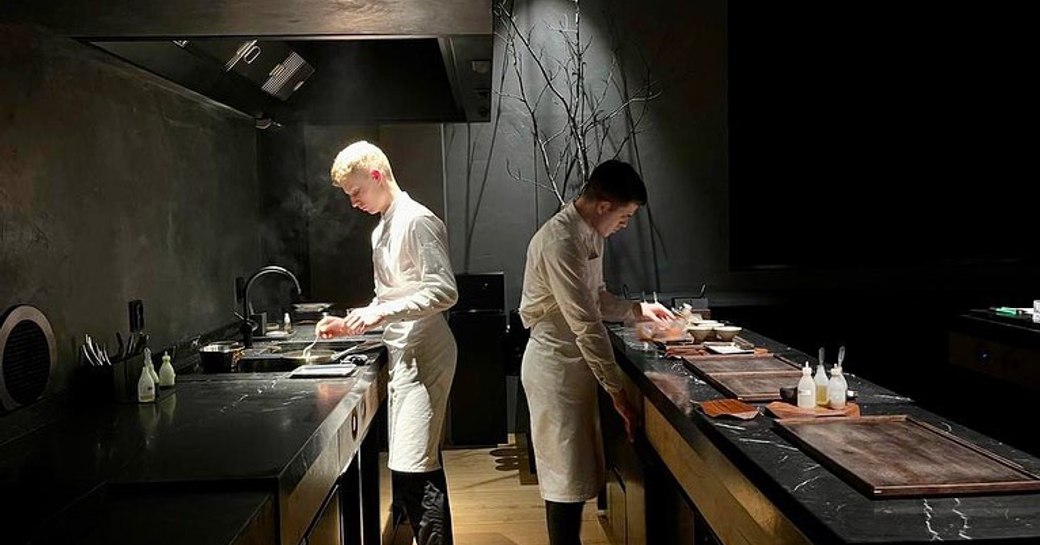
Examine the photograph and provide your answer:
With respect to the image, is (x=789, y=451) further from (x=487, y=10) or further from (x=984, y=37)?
(x=984, y=37)

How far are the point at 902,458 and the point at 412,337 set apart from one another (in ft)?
5.90

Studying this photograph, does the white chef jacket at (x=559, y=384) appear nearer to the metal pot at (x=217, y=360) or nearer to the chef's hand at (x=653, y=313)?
the chef's hand at (x=653, y=313)

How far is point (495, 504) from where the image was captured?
13.8 feet

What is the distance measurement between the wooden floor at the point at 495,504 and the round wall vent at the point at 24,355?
191 centimetres

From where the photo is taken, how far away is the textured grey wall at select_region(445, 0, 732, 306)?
18.3ft

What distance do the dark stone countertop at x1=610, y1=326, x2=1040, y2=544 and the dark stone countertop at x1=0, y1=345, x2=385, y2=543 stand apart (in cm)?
90

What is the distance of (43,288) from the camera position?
7.43 feet

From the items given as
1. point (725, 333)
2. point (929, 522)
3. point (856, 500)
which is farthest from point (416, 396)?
point (929, 522)

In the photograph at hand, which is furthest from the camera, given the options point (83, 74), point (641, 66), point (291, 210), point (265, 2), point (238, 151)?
point (641, 66)

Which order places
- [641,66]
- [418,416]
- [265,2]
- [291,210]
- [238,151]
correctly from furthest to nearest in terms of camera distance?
[641,66]
[291,210]
[238,151]
[418,416]
[265,2]

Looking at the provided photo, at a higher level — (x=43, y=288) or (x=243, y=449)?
(x=43, y=288)

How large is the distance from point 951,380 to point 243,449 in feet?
13.9

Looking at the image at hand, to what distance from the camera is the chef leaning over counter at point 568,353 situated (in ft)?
9.50

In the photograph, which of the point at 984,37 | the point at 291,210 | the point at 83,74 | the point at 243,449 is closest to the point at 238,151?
the point at 291,210
